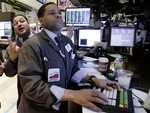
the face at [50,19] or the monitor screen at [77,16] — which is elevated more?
the monitor screen at [77,16]

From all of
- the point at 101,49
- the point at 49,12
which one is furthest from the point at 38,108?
the point at 101,49

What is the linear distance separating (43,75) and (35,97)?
189mm

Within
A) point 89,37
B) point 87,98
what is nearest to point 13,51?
point 87,98

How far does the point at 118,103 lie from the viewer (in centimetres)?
97

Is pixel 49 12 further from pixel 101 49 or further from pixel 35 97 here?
pixel 101 49

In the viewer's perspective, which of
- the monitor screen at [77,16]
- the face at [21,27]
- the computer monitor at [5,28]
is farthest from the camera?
the computer monitor at [5,28]

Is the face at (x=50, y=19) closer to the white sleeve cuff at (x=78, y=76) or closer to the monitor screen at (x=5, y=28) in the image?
the white sleeve cuff at (x=78, y=76)

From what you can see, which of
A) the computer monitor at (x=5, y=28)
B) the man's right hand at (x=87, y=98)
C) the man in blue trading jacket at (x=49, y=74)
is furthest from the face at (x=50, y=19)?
the computer monitor at (x=5, y=28)

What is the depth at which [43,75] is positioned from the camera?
1.14 meters

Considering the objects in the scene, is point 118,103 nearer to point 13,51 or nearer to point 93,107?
point 93,107

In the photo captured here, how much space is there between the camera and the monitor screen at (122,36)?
2.88 m

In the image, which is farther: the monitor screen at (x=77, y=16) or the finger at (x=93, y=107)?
the monitor screen at (x=77, y=16)

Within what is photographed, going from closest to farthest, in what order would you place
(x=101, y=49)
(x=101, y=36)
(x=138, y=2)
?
(x=101, y=49) < (x=101, y=36) < (x=138, y=2)

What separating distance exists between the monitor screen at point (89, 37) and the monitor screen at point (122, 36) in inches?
17.9
